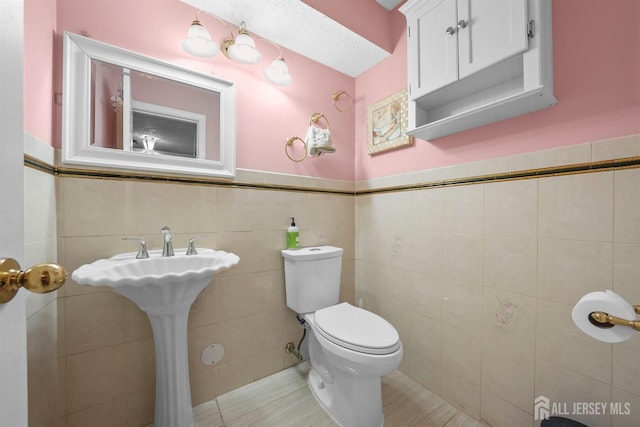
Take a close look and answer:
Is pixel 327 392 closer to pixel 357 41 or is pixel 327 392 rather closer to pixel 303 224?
pixel 303 224

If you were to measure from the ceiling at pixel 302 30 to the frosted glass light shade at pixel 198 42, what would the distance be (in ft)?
0.65

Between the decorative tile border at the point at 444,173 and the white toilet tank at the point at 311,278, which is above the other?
the decorative tile border at the point at 444,173

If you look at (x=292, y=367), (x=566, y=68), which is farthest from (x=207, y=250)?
(x=566, y=68)

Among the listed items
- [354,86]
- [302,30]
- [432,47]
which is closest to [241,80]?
[302,30]

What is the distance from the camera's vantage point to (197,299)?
1.33m

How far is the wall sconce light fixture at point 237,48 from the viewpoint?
4.13 feet

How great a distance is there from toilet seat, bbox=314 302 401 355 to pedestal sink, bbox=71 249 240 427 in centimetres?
56

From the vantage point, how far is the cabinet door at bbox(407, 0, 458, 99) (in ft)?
3.89

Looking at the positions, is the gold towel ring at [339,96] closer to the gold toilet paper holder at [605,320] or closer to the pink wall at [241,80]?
the pink wall at [241,80]

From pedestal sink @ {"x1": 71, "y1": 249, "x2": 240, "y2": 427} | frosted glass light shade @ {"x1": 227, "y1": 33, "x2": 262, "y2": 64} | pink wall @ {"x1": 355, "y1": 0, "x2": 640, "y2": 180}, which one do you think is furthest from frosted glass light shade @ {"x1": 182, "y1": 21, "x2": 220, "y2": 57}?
pink wall @ {"x1": 355, "y1": 0, "x2": 640, "y2": 180}

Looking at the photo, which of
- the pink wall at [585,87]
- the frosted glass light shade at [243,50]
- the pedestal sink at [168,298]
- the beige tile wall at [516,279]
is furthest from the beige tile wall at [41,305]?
the pink wall at [585,87]

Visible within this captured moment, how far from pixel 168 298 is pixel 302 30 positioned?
156 cm

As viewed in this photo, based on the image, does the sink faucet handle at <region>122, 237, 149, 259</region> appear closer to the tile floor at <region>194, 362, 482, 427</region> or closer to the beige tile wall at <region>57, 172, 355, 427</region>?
A: the beige tile wall at <region>57, 172, 355, 427</region>

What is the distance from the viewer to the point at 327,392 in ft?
4.46
